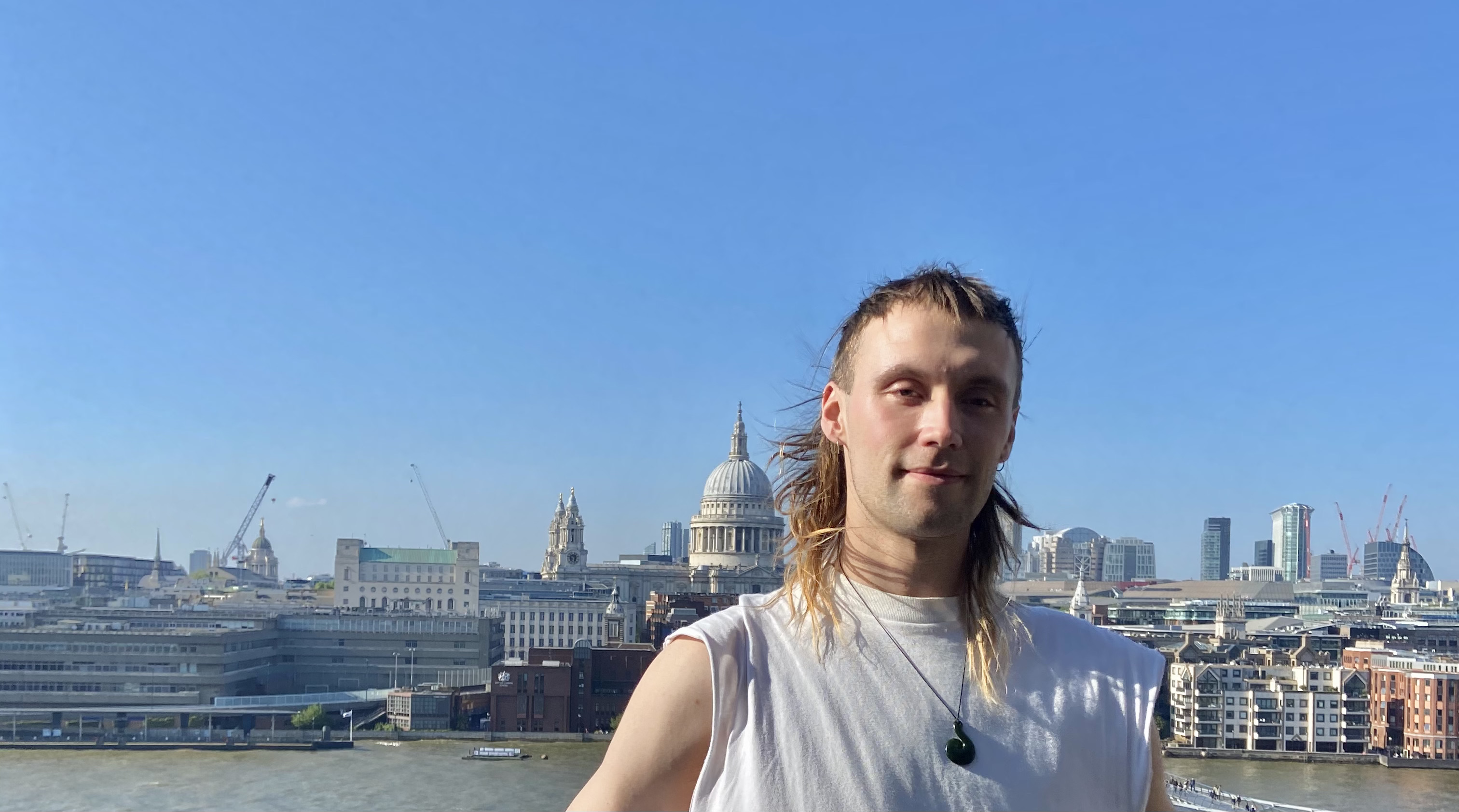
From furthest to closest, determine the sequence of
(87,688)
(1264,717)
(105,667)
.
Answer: (105,667) < (87,688) < (1264,717)

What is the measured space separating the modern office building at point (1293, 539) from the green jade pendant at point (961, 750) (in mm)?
64154

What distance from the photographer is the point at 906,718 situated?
0.61 meters

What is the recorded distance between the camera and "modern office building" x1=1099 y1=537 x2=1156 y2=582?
57.5 metres

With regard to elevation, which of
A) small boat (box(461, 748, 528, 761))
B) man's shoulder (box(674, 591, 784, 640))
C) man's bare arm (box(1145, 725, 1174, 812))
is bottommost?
small boat (box(461, 748, 528, 761))

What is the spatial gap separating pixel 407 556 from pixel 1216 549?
142 feet

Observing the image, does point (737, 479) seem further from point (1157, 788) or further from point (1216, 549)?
point (1216, 549)

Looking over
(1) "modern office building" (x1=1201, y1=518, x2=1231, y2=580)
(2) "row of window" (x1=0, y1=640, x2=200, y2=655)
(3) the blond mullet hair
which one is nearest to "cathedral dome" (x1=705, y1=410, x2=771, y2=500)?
(2) "row of window" (x1=0, y1=640, x2=200, y2=655)

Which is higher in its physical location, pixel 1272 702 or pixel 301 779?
pixel 1272 702

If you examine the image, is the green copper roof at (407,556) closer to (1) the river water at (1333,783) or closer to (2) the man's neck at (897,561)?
(1) the river water at (1333,783)

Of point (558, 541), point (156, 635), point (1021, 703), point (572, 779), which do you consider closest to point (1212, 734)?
point (572, 779)

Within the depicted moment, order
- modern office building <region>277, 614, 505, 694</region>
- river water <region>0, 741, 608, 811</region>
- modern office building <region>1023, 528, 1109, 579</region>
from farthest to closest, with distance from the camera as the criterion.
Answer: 1. modern office building <region>1023, 528, 1109, 579</region>
2. modern office building <region>277, 614, 505, 694</region>
3. river water <region>0, 741, 608, 811</region>

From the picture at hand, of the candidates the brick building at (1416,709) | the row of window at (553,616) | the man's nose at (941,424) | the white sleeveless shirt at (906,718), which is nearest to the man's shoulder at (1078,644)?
the white sleeveless shirt at (906,718)

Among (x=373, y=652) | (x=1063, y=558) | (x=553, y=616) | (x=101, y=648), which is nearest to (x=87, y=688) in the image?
(x=101, y=648)

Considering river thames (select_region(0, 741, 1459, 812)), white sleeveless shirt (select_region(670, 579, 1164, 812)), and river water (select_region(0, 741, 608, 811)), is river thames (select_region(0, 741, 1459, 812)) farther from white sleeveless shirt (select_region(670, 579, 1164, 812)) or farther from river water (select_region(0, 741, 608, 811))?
white sleeveless shirt (select_region(670, 579, 1164, 812))
